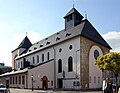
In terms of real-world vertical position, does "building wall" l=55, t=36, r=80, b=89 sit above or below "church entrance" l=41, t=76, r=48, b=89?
above

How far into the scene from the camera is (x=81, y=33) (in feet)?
170

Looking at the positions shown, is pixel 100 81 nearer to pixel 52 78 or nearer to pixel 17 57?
pixel 52 78

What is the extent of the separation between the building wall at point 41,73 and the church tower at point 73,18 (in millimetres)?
9991

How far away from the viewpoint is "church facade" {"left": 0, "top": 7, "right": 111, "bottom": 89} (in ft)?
171

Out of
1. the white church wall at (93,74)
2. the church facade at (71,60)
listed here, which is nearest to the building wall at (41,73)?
the church facade at (71,60)

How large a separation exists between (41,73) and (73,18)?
15123 mm

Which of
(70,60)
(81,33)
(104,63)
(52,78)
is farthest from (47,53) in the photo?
(104,63)

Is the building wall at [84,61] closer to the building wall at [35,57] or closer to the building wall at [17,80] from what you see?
the building wall at [35,57]

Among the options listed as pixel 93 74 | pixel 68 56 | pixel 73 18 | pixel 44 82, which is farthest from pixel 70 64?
pixel 73 18

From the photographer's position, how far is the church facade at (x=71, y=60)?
171 ft

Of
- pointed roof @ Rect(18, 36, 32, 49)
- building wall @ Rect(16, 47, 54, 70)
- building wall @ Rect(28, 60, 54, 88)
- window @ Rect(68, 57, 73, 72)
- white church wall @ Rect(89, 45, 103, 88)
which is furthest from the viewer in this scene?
pointed roof @ Rect(18, 36, 32, 49)

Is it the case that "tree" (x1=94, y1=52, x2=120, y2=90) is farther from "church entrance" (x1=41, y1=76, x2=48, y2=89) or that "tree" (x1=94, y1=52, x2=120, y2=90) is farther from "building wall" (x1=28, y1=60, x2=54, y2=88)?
"church entrance" (x1=41, y1=76, x2=48, y2=89)

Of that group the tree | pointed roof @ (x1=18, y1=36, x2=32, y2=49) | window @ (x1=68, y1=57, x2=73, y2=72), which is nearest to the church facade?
window @ (x1=68, y1=57, x2=73, y2=72)

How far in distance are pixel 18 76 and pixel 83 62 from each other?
22920mm
